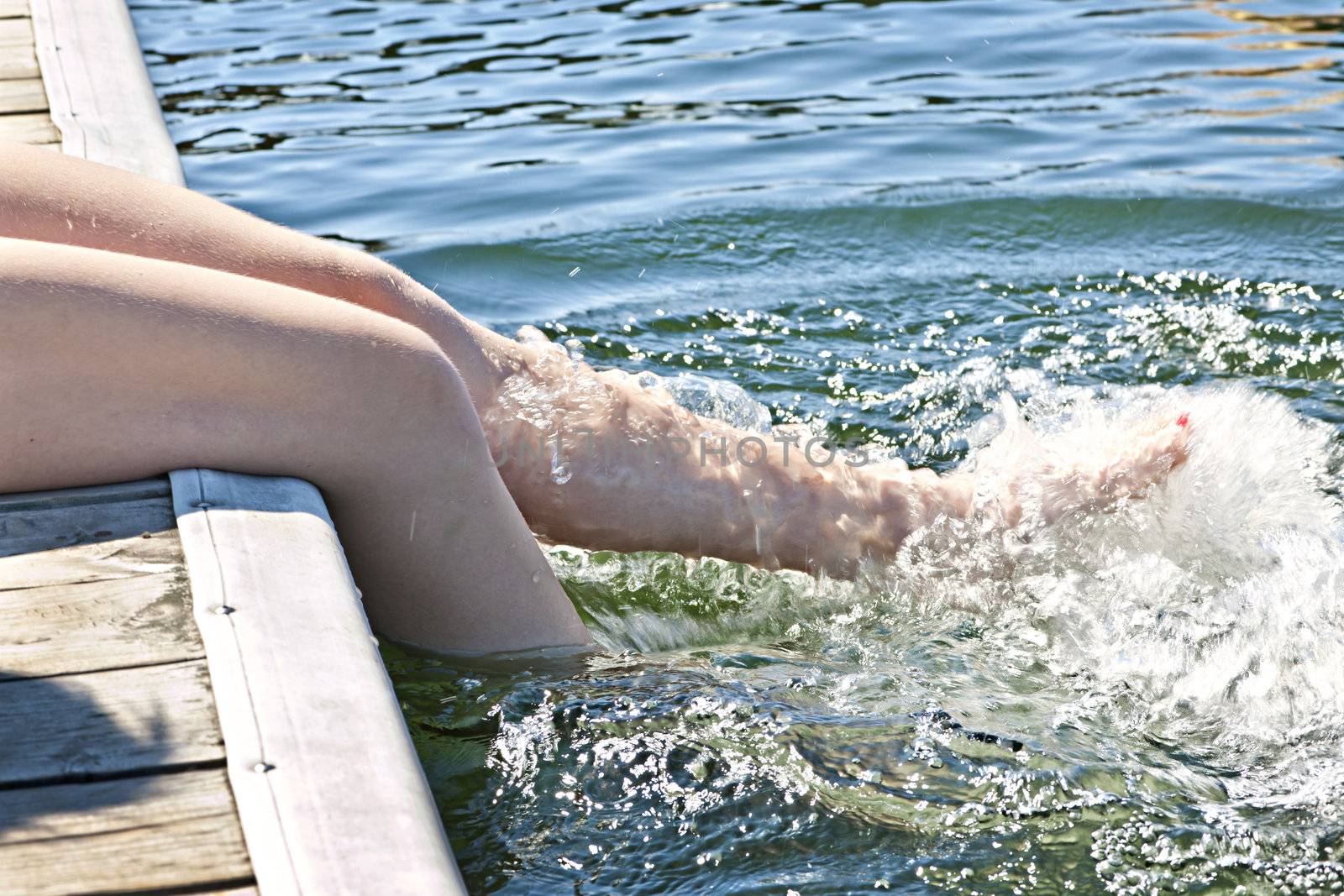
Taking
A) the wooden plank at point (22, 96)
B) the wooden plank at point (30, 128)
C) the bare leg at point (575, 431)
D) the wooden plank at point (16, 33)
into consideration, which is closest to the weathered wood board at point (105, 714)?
the bare leg at point (575, 431)

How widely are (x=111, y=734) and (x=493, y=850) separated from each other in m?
0.61

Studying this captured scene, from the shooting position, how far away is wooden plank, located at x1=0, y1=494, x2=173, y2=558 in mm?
1816

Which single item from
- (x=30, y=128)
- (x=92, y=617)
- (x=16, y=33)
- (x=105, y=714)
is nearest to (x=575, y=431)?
(x=92, y=617)

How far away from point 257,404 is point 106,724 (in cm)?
54

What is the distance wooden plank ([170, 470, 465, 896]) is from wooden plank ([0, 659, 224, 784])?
0.11ft

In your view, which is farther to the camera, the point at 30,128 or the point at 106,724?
the point at 30,128

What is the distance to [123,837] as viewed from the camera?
138 centimetres

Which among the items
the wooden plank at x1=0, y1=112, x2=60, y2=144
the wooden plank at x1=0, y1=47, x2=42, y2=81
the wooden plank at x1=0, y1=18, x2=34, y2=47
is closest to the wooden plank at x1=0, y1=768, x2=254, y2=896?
the wooden plank at x1=0, y1=112, x2=60, y2=144

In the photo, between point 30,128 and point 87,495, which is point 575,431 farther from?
point 30,128

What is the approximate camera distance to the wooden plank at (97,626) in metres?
1.61

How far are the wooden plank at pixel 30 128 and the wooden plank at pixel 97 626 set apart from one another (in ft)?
8.10

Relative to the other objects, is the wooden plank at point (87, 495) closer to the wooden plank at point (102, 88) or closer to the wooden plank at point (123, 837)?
the wooden plank at point (123, 837)

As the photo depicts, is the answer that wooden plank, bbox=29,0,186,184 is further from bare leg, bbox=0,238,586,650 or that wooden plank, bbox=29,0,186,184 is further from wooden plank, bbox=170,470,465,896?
wooden plank, bbox=170,470,465,896

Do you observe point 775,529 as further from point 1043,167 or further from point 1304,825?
point 1043,167
